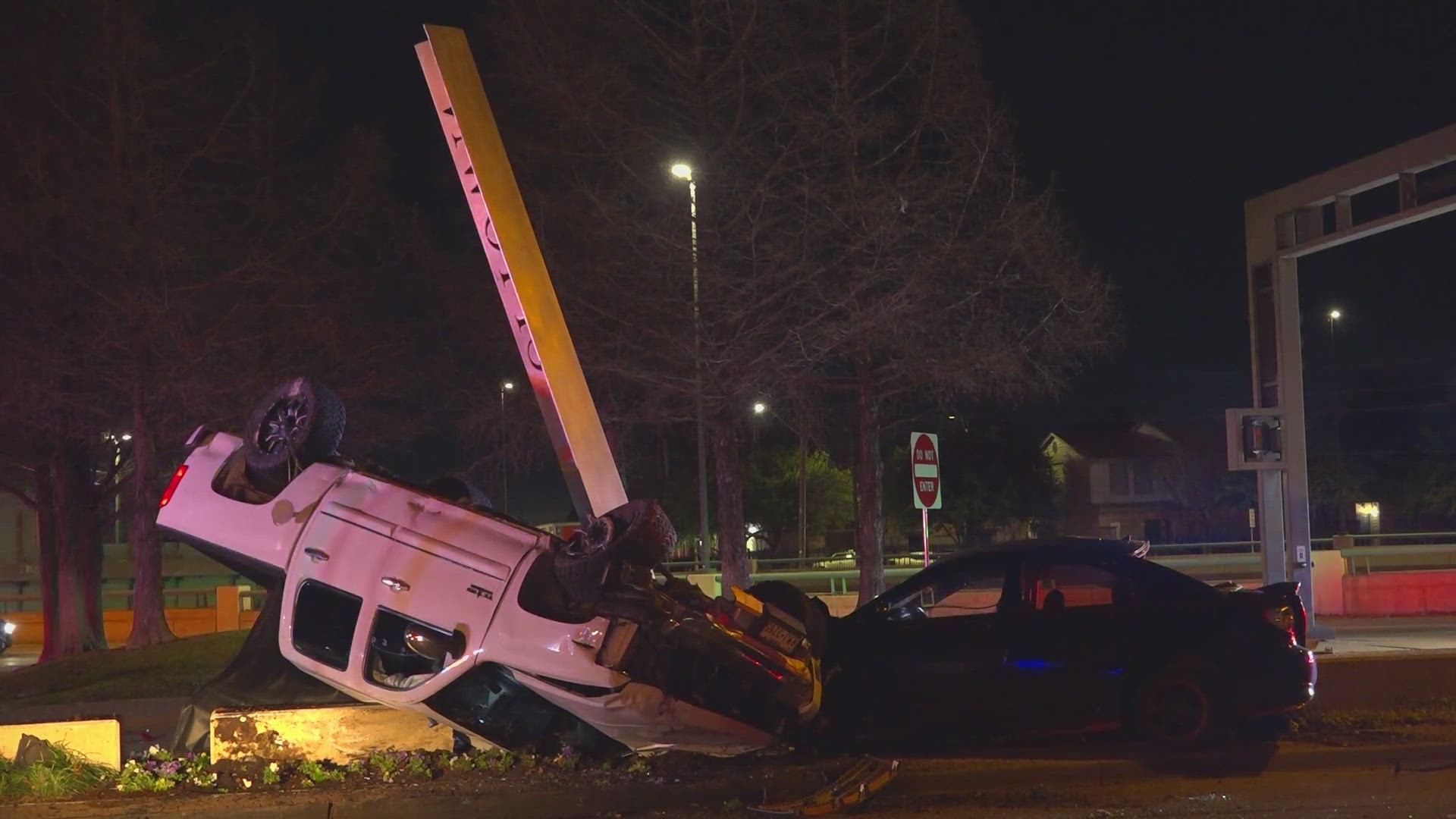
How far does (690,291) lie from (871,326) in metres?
2.18

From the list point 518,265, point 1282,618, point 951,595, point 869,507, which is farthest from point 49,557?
point 1282,618

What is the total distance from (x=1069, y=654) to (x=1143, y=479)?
54.0m

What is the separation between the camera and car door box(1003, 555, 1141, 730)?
325 inches

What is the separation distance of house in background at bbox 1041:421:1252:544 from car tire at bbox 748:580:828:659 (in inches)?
2017

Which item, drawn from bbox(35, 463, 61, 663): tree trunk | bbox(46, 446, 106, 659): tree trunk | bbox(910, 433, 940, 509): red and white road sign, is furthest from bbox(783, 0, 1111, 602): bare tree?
bbox(35, 463, 61, 663): tree trunk

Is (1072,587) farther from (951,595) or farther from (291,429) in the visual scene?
(291,429)

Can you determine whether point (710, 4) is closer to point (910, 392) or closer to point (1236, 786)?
point (910, 392)

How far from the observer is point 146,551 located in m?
18.4

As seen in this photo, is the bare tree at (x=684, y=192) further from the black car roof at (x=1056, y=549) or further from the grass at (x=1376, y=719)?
the grass at (x=1376, y=719)

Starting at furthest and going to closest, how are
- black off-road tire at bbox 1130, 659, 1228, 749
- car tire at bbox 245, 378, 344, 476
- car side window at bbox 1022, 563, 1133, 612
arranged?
car side window at bbox 1022, 563, 1133, 612
black off-road tire at bbox 1130, 659, 1228, 749
car tire at bbox 245, 378, 344, 476

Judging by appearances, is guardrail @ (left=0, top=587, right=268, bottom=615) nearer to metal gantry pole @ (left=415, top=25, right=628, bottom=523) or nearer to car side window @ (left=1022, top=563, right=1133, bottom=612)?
metal gantry pole @ (left=415, top=25, right=628, bottom=523)

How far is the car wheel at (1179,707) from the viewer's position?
26.9ft

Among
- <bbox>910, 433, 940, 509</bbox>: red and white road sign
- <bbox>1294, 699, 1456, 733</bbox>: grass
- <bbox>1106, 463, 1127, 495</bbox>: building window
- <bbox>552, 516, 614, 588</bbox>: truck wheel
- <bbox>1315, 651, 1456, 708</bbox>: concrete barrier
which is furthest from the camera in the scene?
<bbox>1106, 463, 1127, 495</bbox>: building window

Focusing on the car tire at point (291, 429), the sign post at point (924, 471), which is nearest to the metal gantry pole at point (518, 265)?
the car tire at point (291, 429)
